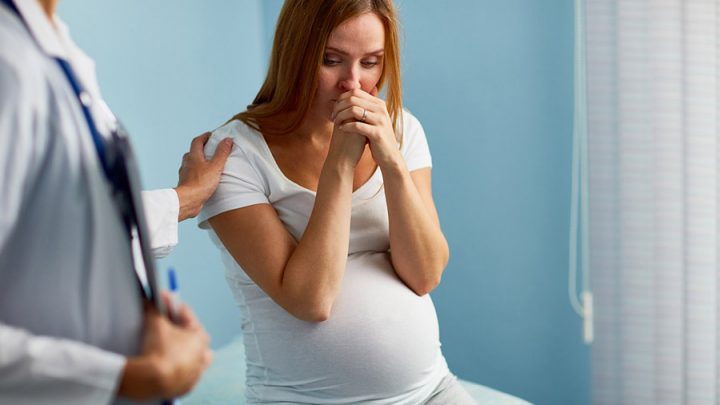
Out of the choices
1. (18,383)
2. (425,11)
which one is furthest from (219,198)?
(425,11)

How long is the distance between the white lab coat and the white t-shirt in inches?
26.3

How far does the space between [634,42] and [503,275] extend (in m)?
0.86

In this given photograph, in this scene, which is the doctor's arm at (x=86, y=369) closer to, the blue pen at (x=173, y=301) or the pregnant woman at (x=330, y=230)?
the blue pen at (x=173, y=301)

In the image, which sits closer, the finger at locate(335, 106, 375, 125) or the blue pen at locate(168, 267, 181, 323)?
the blue pen at locate(168, 267, 181, 323)

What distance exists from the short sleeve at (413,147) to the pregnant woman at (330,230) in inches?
2.0

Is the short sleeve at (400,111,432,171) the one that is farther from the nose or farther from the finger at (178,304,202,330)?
the finger at (178,304,202,330)

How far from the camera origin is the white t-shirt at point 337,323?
1.42 m

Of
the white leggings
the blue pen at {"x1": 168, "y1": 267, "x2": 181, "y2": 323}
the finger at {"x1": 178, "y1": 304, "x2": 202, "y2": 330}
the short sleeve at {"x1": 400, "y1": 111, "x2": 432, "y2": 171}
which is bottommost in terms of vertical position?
the white leggings

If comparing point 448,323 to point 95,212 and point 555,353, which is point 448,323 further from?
point 95,212

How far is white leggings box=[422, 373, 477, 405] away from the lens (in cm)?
152

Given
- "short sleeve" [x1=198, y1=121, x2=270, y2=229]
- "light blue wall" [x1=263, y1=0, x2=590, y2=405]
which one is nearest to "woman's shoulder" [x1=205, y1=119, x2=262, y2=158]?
"short sleeve" [x1=198, y1=121, x2=270, y2=229]

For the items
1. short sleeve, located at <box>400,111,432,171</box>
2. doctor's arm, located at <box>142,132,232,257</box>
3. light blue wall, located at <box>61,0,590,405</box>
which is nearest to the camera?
doctor's arm, located at <box>142,132,232,257</box>

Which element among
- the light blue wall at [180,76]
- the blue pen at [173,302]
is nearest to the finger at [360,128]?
the blue pen at [173,302]

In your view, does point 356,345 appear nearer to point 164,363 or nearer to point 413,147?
point 413,147
